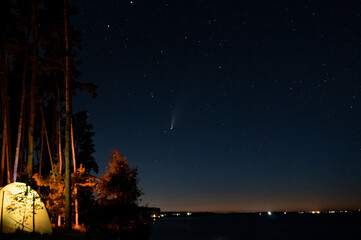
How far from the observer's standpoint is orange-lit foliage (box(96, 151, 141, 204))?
20516mm

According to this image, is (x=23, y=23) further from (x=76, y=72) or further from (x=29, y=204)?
(x=29, y=204)

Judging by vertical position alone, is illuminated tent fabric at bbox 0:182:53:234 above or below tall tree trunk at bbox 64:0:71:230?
below

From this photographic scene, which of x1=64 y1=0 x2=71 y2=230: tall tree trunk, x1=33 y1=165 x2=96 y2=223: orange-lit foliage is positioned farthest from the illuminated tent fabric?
x1=33 y1=165 x2=96 y2=223: orange-lit foliage

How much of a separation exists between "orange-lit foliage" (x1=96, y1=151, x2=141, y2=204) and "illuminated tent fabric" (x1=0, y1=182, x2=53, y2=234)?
475 centimetres

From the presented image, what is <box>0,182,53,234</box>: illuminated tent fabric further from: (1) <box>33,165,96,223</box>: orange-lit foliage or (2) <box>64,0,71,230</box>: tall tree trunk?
(1) <box>33,165,96,223</box>: orange-lit foliage

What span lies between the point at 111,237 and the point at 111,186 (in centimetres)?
336

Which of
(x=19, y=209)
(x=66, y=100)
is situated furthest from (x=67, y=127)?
(x=19, y=209)

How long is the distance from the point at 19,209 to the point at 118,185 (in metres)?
5.97

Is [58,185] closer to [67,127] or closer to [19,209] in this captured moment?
[67,127]

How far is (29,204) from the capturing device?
634 inches

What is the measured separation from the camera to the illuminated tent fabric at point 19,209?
15.5m

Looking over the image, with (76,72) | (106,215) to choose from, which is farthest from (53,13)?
(106,215)

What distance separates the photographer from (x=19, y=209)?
15773 mm

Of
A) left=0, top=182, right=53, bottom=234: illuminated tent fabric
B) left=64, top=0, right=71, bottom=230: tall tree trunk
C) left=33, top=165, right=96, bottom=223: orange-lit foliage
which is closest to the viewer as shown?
left=0, top=182, right=53, bottom=234: illuminated tent fabric
